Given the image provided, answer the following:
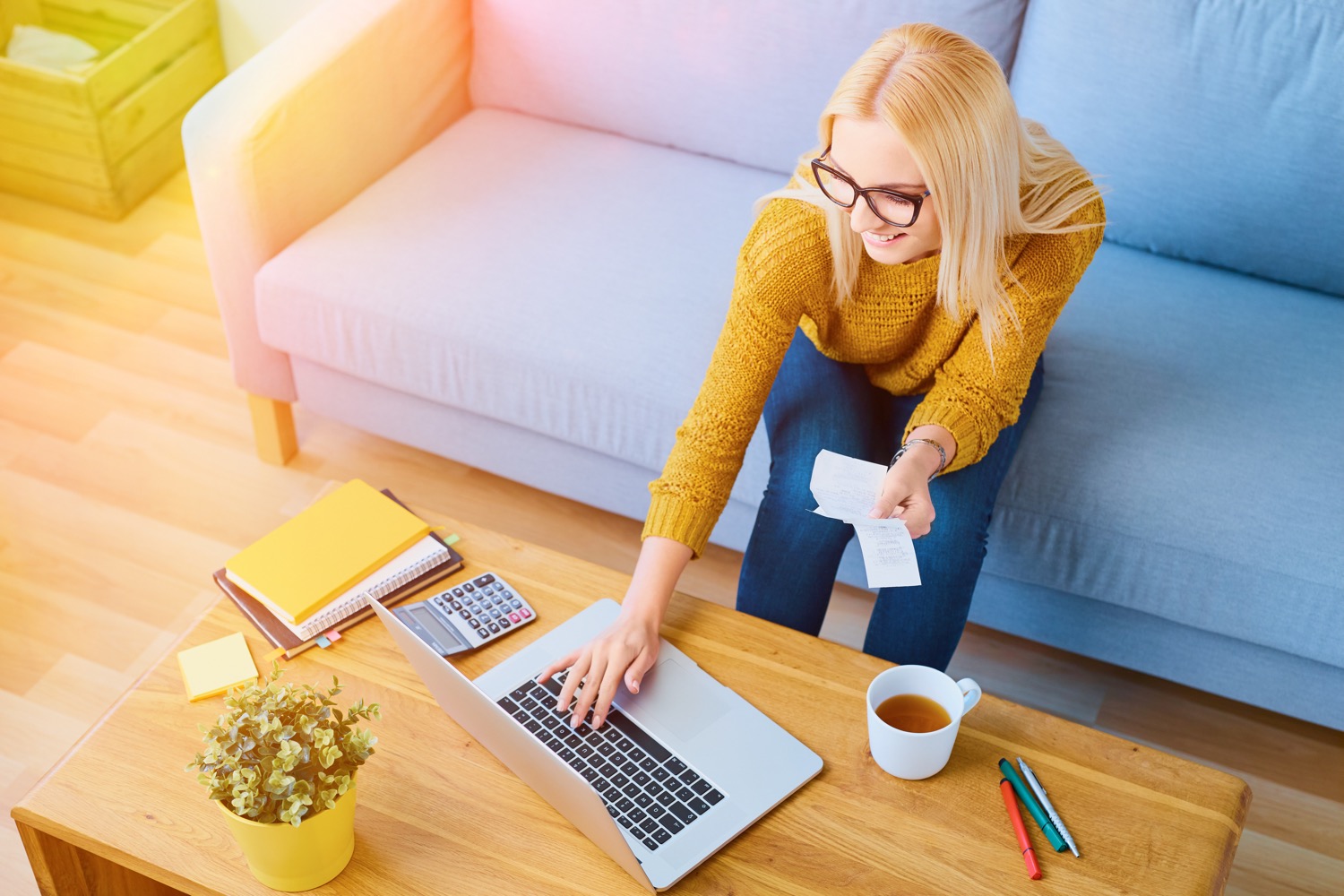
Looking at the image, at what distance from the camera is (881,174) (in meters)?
1.21

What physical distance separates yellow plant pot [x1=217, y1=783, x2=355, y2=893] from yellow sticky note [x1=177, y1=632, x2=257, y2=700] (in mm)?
206

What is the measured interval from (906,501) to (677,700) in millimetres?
316

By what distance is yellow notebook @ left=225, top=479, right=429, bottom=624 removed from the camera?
1283mm

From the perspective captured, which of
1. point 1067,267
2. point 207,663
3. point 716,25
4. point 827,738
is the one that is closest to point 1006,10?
point 716,25

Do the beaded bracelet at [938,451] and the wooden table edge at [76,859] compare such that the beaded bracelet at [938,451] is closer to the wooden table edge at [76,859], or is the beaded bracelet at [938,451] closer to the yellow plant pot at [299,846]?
the yellow plant pot at [299,846]

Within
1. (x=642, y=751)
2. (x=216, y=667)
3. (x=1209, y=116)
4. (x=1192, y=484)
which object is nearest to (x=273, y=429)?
(x=216, y=667)

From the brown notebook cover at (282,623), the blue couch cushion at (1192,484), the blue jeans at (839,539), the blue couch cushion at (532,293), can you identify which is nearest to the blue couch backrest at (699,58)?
the blue couch cushion at (532,293)

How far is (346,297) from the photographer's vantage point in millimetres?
1828

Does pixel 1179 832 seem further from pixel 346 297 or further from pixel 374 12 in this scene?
pixel 374 12

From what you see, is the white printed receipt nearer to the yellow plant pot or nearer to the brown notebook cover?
the brown notebook cover

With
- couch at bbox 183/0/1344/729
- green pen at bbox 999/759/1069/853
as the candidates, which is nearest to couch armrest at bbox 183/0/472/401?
couch at bbox 183/0/1344/729

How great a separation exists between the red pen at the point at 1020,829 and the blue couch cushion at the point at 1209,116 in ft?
3.42

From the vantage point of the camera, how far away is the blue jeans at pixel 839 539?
146cm

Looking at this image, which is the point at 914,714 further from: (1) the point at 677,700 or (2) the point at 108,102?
(2) the point at 108,102
